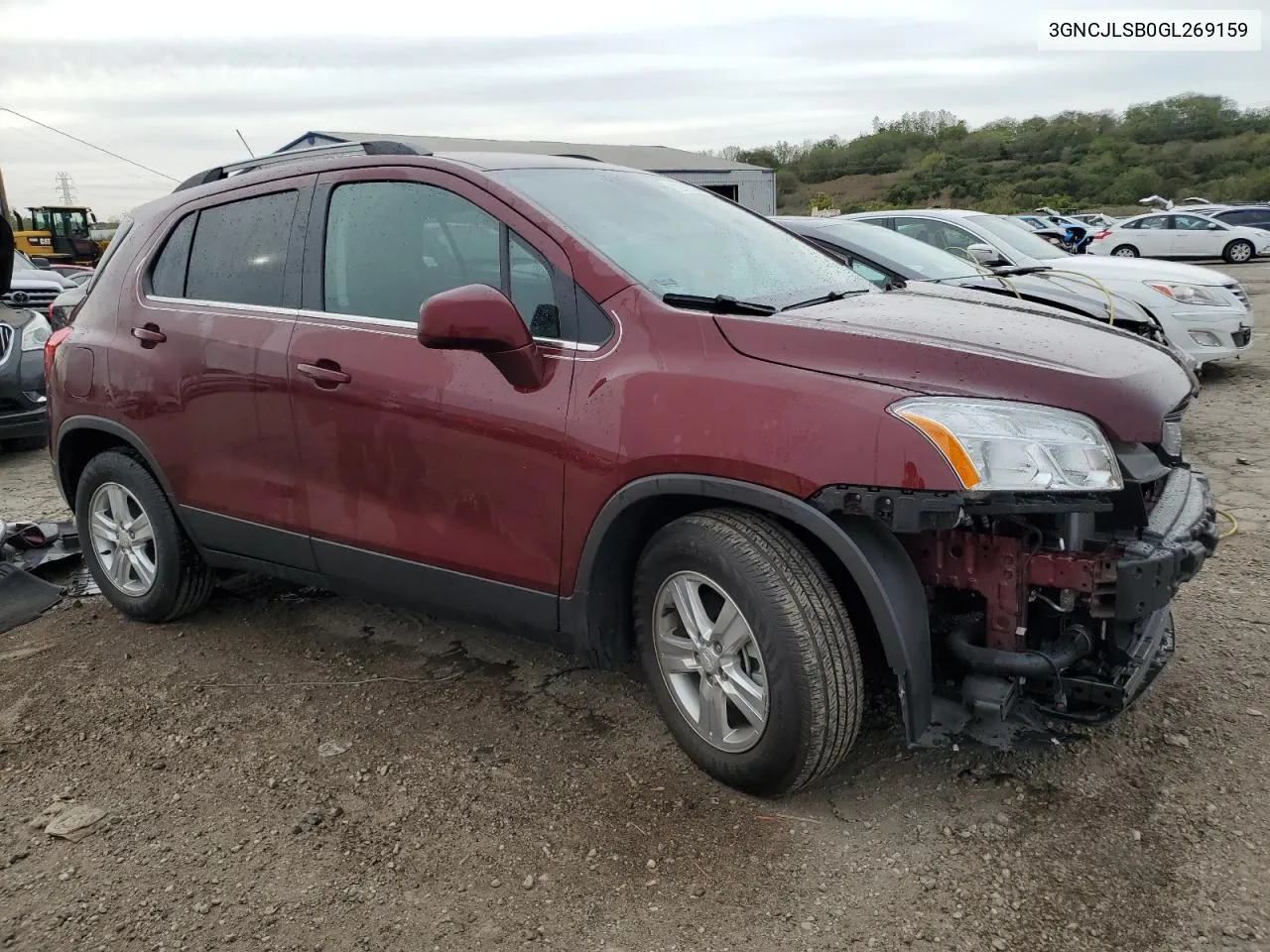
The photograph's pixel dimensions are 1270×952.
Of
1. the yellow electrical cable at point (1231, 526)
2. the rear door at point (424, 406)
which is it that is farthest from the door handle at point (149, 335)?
the yellow electrical cable at point (1231, 526)

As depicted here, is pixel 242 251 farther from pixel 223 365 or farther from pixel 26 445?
pixel 26 445

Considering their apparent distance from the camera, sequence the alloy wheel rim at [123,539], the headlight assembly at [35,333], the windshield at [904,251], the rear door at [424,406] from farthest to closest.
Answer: the headlight assembly at [35,333], the windshield at [904,251], the alloy wheel rim at [123,539], the rear door at [424,406]

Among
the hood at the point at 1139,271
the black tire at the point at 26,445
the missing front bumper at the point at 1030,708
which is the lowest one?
the black tire at the point at 26,445

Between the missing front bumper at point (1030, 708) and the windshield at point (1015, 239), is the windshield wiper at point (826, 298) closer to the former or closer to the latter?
the missing front bumper at point (1030, 708)

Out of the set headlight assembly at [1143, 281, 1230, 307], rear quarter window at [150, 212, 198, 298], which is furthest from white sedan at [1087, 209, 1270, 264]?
rear quarter window at [150, 212, 198, 298]

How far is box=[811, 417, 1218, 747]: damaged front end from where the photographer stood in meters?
2.34

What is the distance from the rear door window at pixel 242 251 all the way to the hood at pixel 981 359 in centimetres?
176

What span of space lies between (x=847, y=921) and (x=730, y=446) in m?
1.12

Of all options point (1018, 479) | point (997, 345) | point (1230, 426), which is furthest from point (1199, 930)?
point (1230, 426)

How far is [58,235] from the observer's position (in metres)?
29.8

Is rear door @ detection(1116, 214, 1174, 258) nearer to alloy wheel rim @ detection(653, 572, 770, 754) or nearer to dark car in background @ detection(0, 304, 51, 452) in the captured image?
dark car in background @ detection(0, 304, 51, 452)

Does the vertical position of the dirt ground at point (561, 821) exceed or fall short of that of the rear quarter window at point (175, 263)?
it falls short

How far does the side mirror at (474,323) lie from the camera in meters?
2.68

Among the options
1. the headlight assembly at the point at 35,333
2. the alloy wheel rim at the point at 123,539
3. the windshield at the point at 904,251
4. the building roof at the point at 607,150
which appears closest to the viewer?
the alloy wheel rim at the point at 123,539
